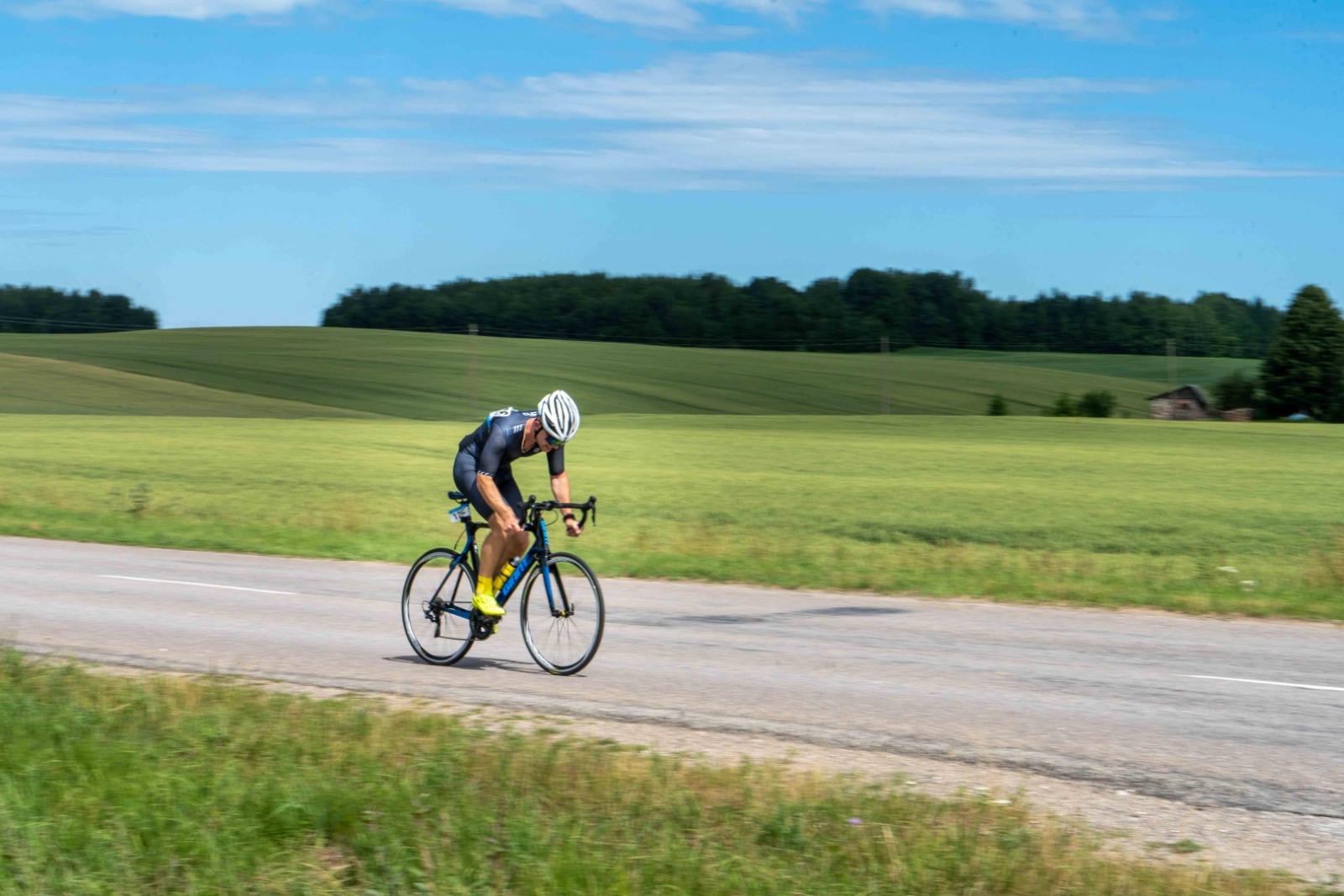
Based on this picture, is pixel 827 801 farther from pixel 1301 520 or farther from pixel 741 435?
pixel 741 435

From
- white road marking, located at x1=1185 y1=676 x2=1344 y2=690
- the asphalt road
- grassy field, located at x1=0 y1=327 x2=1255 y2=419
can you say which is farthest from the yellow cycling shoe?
grassy field, located at x1=0 y1=327 x2=1255 y2=419

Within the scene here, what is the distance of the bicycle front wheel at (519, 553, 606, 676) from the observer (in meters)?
9.40

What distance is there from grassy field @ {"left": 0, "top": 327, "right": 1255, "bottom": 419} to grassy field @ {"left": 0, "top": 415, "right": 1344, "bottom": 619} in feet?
29.5

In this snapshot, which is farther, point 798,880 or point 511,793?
point 511,793

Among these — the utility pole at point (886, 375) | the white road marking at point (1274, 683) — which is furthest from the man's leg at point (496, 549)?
the utility pole at point (886, 375)

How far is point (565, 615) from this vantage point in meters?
9.46

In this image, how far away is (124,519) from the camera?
77.2ft

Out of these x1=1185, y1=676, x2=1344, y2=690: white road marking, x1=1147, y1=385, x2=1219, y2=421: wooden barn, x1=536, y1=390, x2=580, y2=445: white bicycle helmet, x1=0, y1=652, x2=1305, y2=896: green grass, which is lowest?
x1=1185, y1=676, x2=1344, y2=690: white road marking

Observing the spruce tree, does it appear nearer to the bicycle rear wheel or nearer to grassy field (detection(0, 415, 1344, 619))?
grassy field (detection(0, 415, 1344, 619))

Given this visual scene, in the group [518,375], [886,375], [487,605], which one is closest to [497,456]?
[487,605]

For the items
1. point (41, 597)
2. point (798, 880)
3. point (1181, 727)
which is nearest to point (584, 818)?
point (798, 880)

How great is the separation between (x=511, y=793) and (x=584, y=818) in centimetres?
45

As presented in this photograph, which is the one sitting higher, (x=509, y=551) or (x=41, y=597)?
(x=509, y=551)

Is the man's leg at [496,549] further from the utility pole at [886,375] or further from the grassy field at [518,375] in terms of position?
the utility pole at [886,375]
